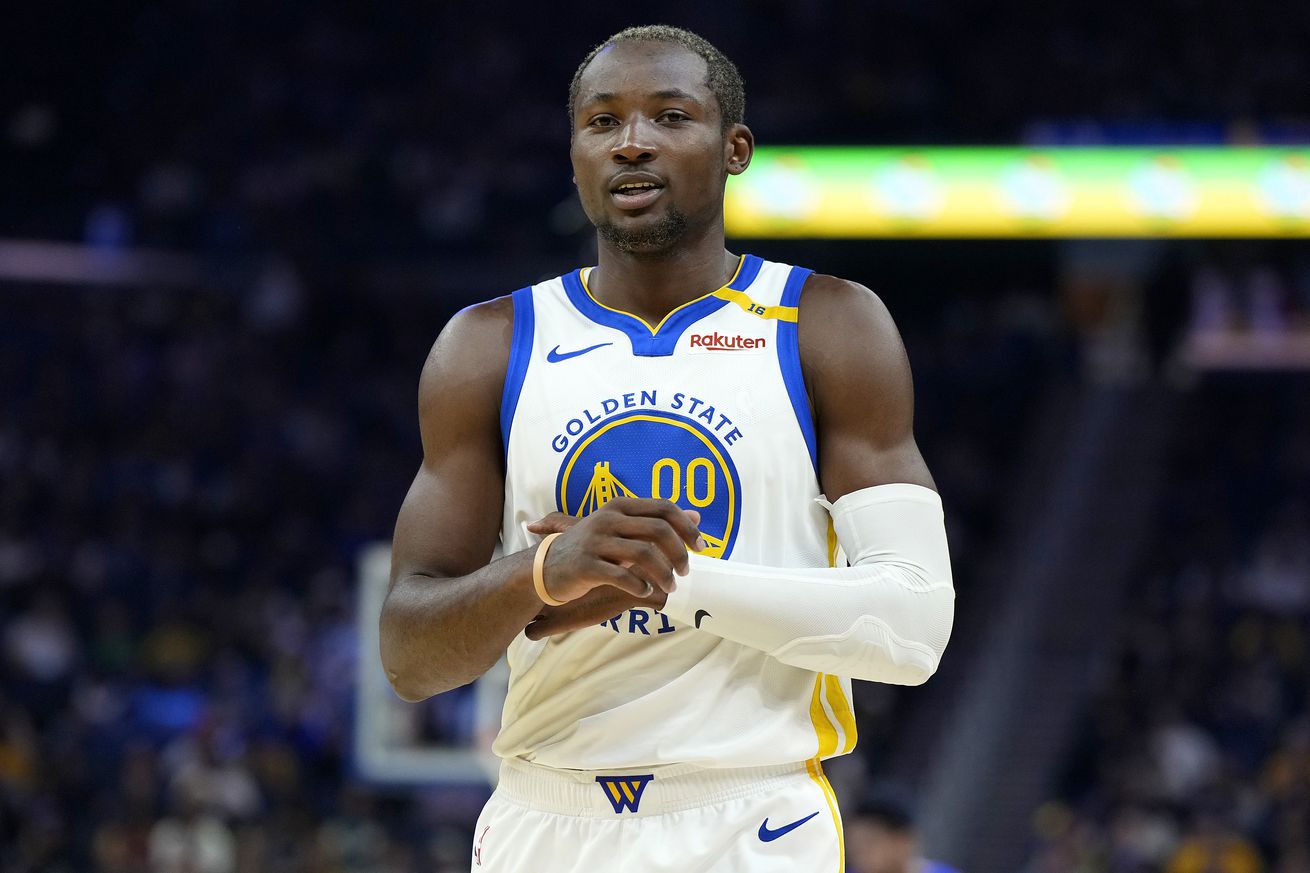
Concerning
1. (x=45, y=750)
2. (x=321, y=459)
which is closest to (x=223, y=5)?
(x=321, y=459)

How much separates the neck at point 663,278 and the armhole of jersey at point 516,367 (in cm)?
15

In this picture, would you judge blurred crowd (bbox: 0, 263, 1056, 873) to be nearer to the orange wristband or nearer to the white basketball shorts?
the white basketball shorts

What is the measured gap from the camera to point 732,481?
304 cm

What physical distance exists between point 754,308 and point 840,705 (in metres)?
0.71

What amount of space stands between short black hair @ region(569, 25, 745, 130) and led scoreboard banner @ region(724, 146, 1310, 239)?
10933mm

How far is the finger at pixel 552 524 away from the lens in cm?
288

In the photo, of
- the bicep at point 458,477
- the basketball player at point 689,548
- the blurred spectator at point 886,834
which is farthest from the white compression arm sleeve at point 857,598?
the blurred spectator at point 886,834

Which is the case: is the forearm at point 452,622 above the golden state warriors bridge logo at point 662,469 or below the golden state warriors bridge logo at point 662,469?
below

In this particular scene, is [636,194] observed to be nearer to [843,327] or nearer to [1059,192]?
[843,327]

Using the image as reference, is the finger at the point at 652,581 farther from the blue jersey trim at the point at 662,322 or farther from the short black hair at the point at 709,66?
the short black hair at the point at 709,66

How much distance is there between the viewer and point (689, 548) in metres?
2.84

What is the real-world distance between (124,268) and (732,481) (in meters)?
17.0

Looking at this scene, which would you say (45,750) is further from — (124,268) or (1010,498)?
(1010,498)

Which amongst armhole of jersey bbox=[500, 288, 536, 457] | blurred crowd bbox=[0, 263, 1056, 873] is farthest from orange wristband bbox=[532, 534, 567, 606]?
blurred crowd bbox=[0, 263, 1056, 873]
